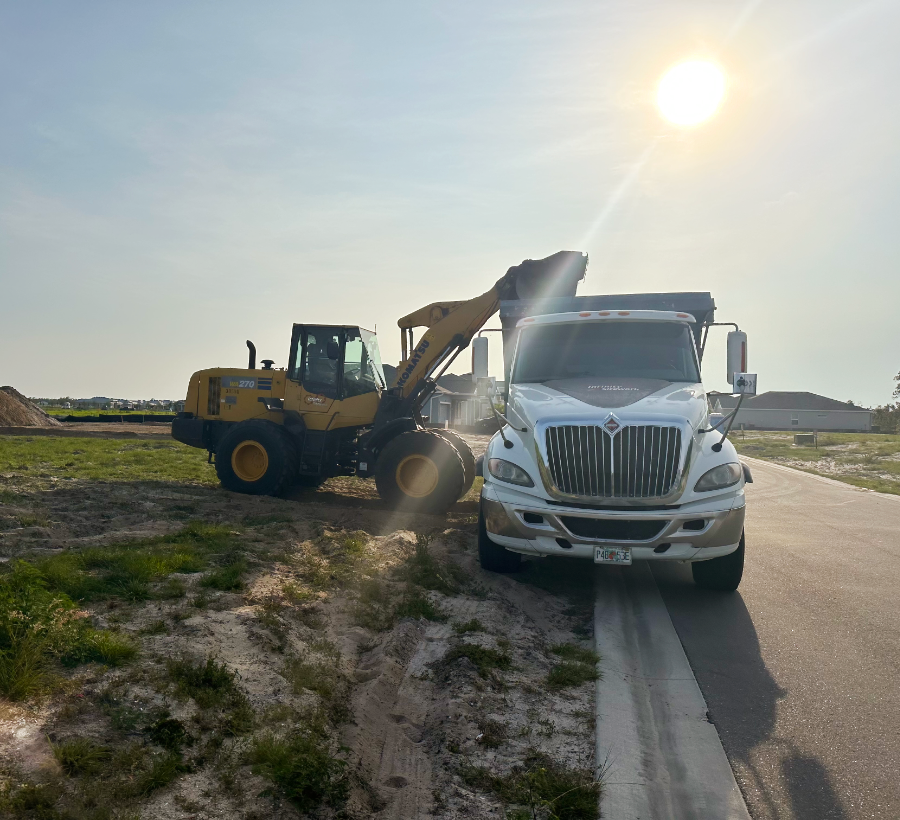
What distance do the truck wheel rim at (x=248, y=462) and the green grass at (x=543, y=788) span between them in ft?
32.3

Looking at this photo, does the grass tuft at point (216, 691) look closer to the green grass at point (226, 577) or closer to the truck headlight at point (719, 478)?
the green grass at point (226, 577)

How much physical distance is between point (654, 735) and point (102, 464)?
15177 mm

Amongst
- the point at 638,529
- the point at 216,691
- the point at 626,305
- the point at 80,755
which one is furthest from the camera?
the point at 626,305

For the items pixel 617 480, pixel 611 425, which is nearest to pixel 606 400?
pixel 611 425

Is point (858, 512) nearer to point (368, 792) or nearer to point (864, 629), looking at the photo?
point (864, 629)

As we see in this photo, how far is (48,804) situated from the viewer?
2666 millimetres

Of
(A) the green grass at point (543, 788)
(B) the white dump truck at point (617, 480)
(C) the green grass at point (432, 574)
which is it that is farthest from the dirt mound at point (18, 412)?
(A) the green grass at point (543, 788)

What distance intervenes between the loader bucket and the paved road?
4504mm

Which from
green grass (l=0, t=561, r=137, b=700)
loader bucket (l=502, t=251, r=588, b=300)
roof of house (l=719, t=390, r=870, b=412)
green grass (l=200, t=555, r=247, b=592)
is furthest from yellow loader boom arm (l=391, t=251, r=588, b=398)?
roof of house (l=719, t=390, r=870, b=412)

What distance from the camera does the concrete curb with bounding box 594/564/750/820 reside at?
314 centimetres

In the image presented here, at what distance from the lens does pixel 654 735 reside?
150 inches

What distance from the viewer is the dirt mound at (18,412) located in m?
38.0

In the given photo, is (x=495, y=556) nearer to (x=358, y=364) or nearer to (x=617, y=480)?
(x=617, y=480)

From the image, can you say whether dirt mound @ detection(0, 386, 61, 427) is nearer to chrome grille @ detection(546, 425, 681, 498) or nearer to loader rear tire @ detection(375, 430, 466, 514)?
loader rear tire @ detection(375, 430, 466, 514)
